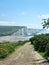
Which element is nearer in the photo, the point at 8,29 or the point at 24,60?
the point at 24,60

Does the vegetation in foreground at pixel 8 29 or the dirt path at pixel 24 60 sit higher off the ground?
the dirt path at pixel 24 60

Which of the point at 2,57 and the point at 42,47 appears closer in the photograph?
the point at 2,57

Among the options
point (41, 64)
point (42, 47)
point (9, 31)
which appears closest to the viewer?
point (41, 64)

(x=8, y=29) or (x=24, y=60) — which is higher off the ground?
(x=24, y=60)

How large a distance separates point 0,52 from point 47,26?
25.0ft

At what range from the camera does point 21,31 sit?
161250 millimetres

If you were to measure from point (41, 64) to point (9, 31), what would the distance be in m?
151

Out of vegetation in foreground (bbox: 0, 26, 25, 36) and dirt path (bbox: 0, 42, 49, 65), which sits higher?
dirt path (bbox: 0, 42, 49, 65)

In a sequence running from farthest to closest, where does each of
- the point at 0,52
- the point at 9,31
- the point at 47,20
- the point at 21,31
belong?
1. the point at 9,31
2. the point at 21,31
3. the point at 0,52
4. the point at 47,20

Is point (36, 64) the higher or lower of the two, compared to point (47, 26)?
lower

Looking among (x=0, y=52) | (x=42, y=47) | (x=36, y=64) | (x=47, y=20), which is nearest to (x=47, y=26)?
(x=47, y=20)

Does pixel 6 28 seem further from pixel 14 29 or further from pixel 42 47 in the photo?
pixel 42 47

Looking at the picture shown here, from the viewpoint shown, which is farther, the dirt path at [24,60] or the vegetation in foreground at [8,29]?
the vegetation in foreground at [8,29]

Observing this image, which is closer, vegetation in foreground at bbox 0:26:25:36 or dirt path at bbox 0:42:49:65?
dirt path at bbox 0:42:49:65
